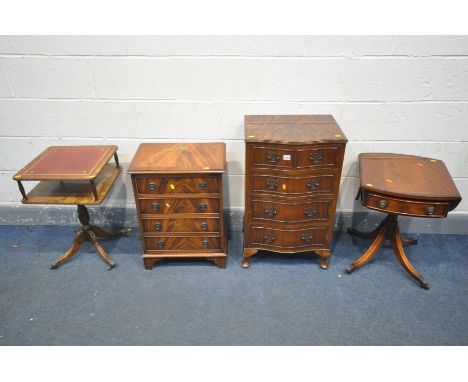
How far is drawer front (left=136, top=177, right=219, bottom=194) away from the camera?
228 centimetres

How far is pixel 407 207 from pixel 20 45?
264 cm

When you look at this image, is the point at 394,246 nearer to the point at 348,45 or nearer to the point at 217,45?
the point at 348,45

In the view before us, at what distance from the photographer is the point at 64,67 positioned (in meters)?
2.49

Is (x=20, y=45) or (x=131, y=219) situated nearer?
(x=20, y=45)

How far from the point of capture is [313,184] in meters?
2.28

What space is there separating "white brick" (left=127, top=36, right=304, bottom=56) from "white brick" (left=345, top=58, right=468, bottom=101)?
429 millimetres

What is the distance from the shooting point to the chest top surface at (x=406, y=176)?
7.14 feet

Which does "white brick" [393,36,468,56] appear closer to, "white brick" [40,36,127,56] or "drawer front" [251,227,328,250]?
"drawer front" [251,227,328,250]

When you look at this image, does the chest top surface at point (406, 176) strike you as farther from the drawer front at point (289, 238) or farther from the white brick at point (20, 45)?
the white brick at point (20, 45)

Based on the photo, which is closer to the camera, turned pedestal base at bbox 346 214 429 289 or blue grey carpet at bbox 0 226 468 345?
blue grey carpet at bbox 0 226 468 345

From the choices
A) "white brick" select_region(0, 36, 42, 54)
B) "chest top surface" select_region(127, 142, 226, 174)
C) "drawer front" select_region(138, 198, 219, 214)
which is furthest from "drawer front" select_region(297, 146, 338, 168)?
"white brick" select_region(0, 36, 42, 54)

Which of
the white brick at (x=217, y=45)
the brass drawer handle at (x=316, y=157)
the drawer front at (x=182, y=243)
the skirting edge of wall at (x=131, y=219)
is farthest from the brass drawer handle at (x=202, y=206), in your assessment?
the white brick at (x=217, y=45)

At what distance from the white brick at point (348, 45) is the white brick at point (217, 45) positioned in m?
0.08

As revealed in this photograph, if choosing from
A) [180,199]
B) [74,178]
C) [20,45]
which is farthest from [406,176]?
[20,45]
